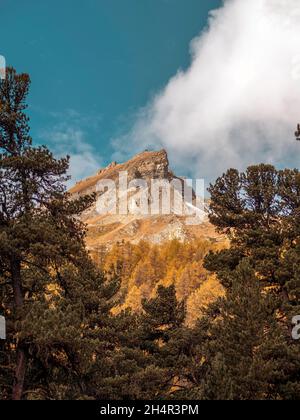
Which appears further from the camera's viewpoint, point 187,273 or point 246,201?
point 187,273

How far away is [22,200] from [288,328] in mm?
15078

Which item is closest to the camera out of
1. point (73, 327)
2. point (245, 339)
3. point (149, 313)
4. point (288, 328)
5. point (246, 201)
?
point (73, 327)

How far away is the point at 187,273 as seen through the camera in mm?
127750

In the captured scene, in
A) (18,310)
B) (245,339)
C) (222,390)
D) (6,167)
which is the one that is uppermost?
(6,167)

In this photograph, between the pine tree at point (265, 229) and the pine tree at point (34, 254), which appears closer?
the pine tree at point (34, 254)

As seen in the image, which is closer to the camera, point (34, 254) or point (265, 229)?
point (34, 254)

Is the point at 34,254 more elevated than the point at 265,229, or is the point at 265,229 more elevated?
the point at 265,229

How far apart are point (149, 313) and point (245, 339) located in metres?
12.5

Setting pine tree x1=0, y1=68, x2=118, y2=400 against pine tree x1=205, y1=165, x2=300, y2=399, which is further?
pine tree x1=205, y1=165, x2=300, y2=399
